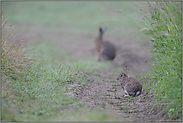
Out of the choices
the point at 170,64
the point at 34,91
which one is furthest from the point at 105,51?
the point at 170,64

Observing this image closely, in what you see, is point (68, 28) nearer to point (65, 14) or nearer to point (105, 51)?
point (65, 14)

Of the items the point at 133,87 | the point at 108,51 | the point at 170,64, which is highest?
the point at 108,51

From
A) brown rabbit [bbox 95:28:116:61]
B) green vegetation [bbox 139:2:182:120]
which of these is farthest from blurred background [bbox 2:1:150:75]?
green vegetation [bbox 139:2:182:120]

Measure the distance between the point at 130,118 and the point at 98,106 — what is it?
71 centimetres

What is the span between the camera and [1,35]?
487cm

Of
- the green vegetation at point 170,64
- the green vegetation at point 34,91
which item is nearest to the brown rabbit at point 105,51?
the green vegetation at point 34,91

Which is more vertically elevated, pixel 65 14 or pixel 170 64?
pixel 65 14

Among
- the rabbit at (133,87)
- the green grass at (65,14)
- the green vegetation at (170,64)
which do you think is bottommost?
the rabbit at (133,87)

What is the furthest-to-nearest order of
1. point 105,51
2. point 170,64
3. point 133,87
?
point 105,51
point 133,87
point 170,64

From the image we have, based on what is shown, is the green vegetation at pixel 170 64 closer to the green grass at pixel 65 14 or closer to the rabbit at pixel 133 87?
the rabbit at pixel 133 87

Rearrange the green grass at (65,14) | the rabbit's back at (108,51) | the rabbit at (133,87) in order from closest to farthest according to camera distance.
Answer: the rabbit at (133,87) < the rabbit's back at (108,51) < the green grass at (65,14)

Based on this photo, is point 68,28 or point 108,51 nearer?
point 108,51

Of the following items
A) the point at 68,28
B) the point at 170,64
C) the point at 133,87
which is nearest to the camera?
the point at 170,64

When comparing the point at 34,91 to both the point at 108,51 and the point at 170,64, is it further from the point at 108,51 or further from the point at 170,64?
the point at 108,51
